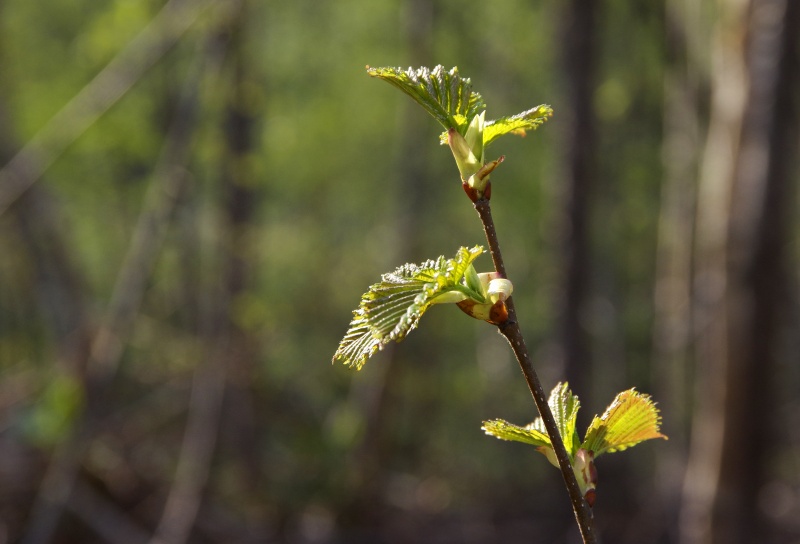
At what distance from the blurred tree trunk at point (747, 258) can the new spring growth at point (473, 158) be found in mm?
3550

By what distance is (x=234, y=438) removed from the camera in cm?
680

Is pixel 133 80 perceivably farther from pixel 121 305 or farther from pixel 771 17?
pixel 771 17

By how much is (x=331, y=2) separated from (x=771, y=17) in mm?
12751

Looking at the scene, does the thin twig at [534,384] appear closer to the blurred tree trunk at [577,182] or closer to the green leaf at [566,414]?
the green leaf at [566,414]

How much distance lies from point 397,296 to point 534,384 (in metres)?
0.15

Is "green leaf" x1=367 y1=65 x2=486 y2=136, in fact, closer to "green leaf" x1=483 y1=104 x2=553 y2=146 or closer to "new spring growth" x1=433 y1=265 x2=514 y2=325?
"green leaf" x1=483 y1=104 x2=553 y2=146

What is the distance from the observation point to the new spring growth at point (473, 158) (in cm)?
86

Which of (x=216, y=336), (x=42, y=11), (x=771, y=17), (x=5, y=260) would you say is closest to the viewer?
(x=771, y=17)

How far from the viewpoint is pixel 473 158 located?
887 millimetres

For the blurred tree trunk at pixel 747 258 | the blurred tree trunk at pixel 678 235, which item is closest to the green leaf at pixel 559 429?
the blurred tree trunk at pixel 747 258

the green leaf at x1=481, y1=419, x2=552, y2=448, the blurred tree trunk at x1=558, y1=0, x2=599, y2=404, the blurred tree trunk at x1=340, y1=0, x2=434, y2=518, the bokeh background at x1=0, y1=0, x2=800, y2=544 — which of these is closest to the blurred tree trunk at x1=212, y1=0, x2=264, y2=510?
the bokeh background at x1=0, y1=0, x2=800, y2=544

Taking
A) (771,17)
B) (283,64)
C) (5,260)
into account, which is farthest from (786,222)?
(283,64)

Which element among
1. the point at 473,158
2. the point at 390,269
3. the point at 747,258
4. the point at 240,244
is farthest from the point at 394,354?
the point at 473,158

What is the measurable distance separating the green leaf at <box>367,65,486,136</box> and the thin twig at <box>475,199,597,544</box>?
89mm
